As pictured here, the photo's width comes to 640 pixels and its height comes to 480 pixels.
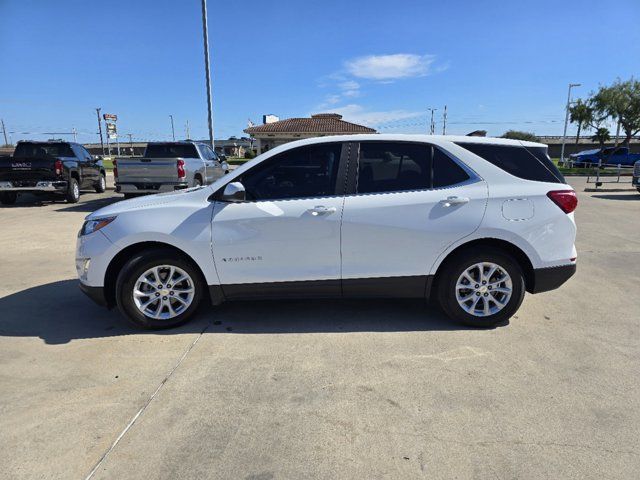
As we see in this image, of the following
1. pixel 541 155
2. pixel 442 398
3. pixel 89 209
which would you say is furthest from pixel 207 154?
pixel 442 398

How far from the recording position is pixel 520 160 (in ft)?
13.1

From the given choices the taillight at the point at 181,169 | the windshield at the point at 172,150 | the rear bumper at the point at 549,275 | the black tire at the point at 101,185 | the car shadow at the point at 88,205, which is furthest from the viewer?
the black tire at the point at 101,185

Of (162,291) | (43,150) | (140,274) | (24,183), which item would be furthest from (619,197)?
(43,150)

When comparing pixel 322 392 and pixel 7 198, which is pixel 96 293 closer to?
pixel 322 392

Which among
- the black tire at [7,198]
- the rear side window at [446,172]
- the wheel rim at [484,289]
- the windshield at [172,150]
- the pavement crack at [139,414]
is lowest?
the pavement crack at [139,414]

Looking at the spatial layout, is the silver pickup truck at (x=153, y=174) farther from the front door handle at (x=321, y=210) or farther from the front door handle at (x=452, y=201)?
the front door handle at (x=452, y=201)

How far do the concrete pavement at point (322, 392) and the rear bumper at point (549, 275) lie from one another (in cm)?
41

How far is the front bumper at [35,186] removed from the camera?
11.8 metres

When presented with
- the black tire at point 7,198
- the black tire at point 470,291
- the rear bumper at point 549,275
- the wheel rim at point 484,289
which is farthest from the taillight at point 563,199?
the black tire at point 7,198

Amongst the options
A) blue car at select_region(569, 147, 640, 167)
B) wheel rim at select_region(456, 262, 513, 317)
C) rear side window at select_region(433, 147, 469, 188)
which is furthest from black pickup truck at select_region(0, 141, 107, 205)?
blue car at select_region(569, 147, 640, 167)

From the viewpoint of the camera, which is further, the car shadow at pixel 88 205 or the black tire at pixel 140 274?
the car shadow at pixel 88 205

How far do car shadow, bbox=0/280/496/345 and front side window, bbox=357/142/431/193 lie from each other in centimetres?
129

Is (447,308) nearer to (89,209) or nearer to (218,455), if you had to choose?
(218,455)

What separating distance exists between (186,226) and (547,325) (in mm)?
3523
